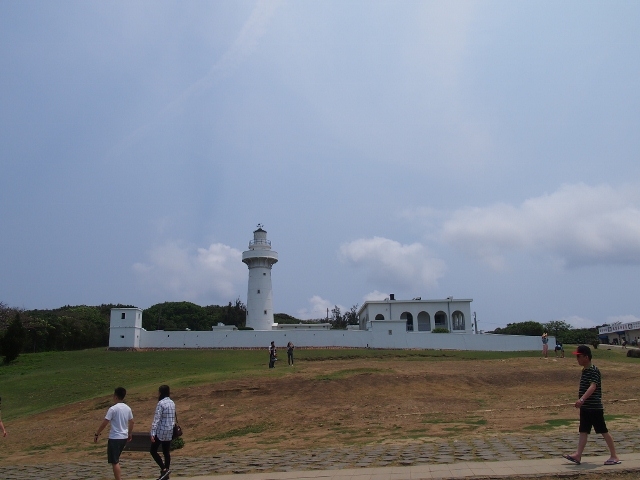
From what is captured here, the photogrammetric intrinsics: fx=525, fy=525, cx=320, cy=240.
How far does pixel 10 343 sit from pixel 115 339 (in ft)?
25.5

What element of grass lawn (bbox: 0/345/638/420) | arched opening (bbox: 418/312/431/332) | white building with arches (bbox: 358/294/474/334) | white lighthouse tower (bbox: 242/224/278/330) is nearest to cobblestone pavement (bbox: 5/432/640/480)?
grass lawn (bbox: 0/345/638/420)

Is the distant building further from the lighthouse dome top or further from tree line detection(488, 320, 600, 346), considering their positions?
the lighthouse dome top

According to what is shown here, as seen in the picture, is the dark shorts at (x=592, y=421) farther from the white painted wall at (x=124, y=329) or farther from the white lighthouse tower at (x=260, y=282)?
the white lighthouse tower at (x=260, y=282)

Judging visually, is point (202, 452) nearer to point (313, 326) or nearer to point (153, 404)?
point (153, 404)

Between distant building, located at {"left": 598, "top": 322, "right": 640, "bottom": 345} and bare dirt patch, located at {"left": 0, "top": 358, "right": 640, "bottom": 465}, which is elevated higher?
distant building, located at {"left": 598, "top": 322, "right": 640, "bottom": 345}

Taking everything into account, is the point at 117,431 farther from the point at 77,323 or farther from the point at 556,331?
the point at 556,331

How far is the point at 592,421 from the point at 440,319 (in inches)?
1882

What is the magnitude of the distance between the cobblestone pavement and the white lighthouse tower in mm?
37897

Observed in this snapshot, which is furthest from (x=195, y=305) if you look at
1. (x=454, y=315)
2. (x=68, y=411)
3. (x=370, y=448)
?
(x=370, y=448)

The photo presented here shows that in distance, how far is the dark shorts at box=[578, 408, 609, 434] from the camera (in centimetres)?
754

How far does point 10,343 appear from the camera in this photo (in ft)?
120

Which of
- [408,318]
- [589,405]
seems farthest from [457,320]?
[589,405]

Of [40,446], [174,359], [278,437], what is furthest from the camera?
[174,359]

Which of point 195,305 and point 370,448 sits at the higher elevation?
point 195,305
